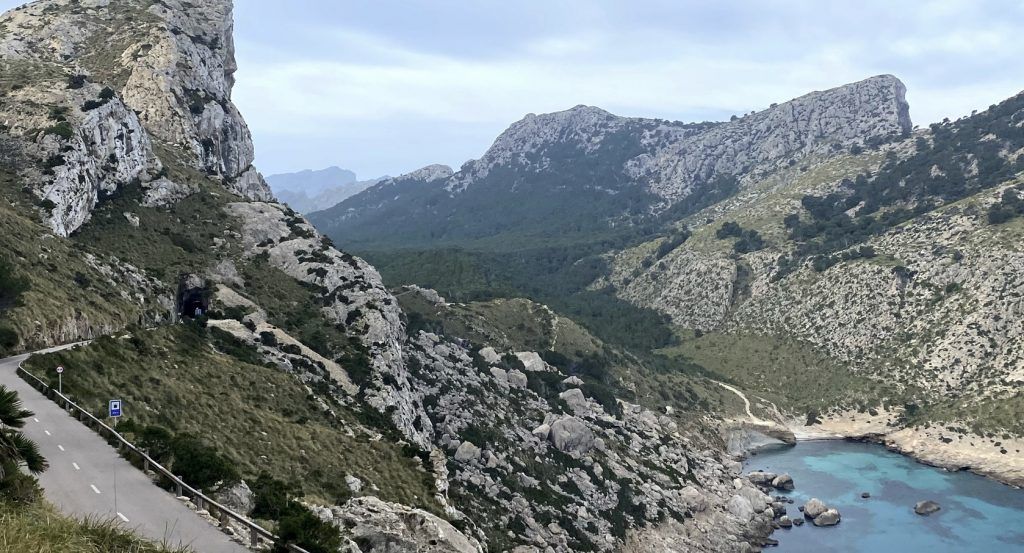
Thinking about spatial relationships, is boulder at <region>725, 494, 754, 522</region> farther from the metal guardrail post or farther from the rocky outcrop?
the metal guardrail post

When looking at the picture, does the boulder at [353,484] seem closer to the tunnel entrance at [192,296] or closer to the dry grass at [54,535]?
the dry grass at [54,535]

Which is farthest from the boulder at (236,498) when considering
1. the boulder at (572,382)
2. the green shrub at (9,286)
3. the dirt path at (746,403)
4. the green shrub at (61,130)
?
the dirt path at (746,403)

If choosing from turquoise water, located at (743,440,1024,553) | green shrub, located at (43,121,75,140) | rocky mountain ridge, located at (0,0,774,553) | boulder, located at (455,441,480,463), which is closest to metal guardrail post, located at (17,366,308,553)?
rocky mountain ridge, located at (0,0,774,553)

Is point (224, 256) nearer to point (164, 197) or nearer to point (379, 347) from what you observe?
point (164, 197)

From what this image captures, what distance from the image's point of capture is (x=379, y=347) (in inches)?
3219

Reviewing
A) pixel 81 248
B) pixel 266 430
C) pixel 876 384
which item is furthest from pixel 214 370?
pixel 876 384

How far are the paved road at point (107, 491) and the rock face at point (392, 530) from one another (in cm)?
760

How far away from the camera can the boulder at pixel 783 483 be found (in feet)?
396

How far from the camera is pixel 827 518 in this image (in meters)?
105

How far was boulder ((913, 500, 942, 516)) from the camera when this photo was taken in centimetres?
10956

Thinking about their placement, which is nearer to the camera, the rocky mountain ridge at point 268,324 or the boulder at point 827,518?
the rocky mountain ridge at point 268,324

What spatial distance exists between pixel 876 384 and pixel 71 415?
165 meters

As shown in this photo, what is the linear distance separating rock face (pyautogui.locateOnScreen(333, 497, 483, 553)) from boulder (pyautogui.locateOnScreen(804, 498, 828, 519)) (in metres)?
85.1

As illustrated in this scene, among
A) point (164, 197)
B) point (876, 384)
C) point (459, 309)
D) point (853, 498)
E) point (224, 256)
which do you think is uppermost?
point (164, 197)
